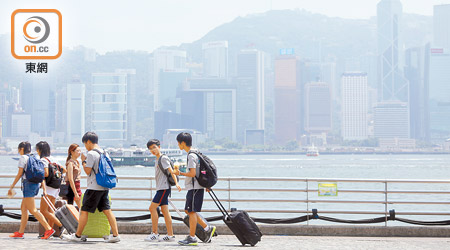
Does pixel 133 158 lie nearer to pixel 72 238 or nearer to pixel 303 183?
pixel 303 183

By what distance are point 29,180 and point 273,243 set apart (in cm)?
365

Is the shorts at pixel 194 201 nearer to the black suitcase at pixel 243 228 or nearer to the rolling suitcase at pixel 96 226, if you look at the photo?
the black suitcase at pixel 243 228

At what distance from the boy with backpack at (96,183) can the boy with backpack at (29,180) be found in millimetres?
723

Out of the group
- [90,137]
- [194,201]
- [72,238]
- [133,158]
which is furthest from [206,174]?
[133,158]

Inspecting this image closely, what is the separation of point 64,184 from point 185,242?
7.16ft

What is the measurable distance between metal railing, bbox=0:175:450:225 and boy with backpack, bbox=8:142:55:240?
3.17 feet

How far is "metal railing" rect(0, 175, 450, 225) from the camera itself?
10984mm

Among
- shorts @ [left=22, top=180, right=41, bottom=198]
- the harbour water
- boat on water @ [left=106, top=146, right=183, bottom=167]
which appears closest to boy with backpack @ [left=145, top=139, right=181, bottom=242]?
shorts @ [left=22, top=180, right=41, bottom=198]

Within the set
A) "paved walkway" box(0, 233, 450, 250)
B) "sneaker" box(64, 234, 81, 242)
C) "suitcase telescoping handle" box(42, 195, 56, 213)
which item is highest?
"suitcase telescoping handle" box(42, 195, 56, 213)

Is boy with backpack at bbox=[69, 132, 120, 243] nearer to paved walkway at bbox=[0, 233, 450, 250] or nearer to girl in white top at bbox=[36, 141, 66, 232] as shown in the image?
paved walkway at bbox=[0, 233, 450, 250]

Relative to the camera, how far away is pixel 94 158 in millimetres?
9078

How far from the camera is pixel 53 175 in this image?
9.82 meters

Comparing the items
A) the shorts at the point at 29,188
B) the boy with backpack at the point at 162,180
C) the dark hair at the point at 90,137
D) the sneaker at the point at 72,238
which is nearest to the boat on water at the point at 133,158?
the shorts at the point at 29,188

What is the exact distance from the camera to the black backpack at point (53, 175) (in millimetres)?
9805
